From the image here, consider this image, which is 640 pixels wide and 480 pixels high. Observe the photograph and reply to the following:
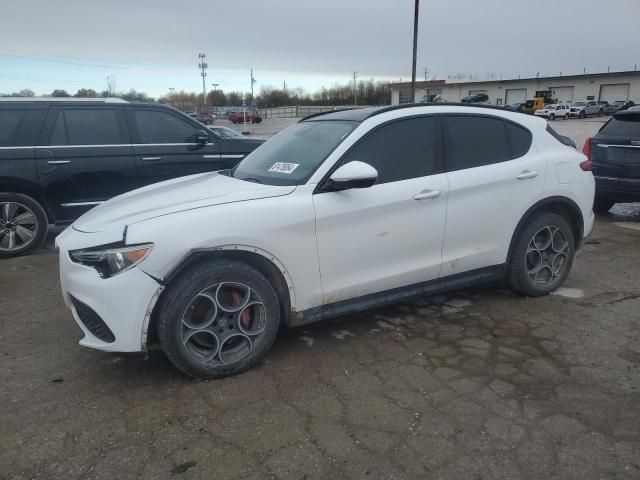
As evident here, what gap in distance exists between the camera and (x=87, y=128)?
640cm

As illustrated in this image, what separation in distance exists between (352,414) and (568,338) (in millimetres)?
1878

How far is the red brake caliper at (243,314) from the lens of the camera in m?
3.18

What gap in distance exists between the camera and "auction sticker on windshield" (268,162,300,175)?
142 inches

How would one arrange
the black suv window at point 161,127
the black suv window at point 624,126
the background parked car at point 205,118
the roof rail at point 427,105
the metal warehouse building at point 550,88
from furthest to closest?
the metal warehouse building at point 550,88
the background parked car at point 205,118
the black suv window at point 624,126
the black suv window at point 161,127
the roof rail at point 427,105

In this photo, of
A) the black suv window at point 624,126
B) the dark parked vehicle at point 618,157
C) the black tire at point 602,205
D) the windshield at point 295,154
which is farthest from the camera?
the black tire at point 602,205

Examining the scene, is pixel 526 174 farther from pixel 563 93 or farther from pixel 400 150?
pixel 563 93

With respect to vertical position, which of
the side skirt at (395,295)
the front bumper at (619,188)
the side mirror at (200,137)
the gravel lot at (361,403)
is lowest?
the gravel lot at (361,403)

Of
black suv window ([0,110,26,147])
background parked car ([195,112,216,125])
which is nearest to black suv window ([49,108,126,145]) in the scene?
black suv window ([0,110,26,147])

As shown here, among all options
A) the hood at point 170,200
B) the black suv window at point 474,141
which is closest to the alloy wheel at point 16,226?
the hood at point 170,200

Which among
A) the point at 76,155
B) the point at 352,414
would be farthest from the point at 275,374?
the point at 76,155

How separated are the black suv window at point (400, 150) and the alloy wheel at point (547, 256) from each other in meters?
1.30

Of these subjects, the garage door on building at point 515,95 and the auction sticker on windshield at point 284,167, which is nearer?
→ the auction sticker on windshield at point 284,167

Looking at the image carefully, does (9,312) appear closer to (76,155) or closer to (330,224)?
(76,155)

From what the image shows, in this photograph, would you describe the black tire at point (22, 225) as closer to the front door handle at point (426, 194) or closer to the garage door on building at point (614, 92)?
the front door handle at point (426, 194)
